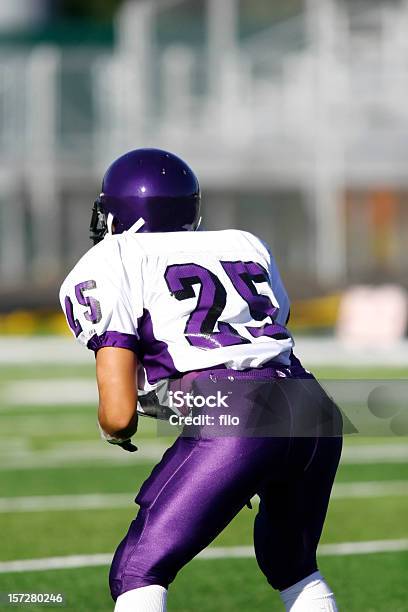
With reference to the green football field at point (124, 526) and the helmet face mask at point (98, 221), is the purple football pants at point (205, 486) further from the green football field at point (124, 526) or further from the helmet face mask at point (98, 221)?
the green football field at point (124, 526)

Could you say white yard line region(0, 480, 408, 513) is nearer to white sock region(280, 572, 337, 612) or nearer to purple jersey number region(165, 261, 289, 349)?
white sock region(280, 572, 337, 612)

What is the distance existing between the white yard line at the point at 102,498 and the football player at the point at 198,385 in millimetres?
3760

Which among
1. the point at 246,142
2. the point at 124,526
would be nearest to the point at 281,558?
the point at 124,526

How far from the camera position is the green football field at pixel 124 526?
19.0 feet

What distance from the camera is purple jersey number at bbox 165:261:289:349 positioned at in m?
3.76

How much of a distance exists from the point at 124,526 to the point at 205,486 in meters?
3.67

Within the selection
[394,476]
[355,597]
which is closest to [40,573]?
[355,597]

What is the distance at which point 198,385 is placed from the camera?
3721 millimetres

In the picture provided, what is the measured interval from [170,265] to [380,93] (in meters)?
22.2

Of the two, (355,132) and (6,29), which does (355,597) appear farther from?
(6,29)

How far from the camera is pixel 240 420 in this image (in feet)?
12.2

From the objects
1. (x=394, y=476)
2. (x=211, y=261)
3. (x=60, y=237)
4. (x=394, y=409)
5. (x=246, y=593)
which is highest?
(x=211, y=261)

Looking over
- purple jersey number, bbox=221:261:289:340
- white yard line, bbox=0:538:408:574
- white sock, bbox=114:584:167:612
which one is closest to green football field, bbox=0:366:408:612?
white yard line, bbox=0:538:408:574

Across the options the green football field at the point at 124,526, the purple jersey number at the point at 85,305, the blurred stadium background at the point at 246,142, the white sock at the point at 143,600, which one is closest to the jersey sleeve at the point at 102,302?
the purple jersey number at the point at 85,305
